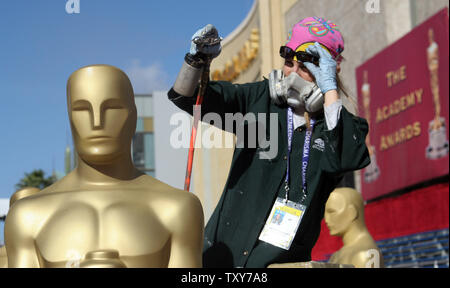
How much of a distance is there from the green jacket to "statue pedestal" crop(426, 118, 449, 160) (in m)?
10.4

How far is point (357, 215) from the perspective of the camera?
21.9 feet

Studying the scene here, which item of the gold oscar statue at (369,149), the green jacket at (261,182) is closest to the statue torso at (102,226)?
the green jacket at (261,182)

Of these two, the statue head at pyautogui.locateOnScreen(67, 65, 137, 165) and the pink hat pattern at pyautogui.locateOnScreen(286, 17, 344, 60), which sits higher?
the pink hat pattern at pyautogui.locateOnScreen(286, 17, 344, 60)

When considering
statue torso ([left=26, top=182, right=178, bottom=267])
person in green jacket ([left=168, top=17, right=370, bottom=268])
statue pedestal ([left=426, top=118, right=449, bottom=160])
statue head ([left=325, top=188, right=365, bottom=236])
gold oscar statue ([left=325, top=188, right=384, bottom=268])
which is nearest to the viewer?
statue torso ([left=26, top=182, right=178, bottom=267])

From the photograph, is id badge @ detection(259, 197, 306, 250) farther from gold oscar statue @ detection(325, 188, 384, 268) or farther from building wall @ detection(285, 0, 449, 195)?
building wall @ detection(285, 0, 449, 195)

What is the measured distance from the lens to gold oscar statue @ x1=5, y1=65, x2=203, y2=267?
2.55 m

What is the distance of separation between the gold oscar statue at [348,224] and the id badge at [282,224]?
9.74ft

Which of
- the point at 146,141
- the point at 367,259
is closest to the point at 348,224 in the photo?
the point at 367,259

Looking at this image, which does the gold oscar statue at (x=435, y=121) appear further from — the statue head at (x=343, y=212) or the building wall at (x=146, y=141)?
the building wall at (x=146, y=141)

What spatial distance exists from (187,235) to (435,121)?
11646 mm

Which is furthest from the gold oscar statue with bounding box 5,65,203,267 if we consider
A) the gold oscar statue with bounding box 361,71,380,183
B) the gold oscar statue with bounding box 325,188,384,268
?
the gold oscar statue with bounding box 361,71,380,183

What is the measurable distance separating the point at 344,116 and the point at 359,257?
3087 millimetres
